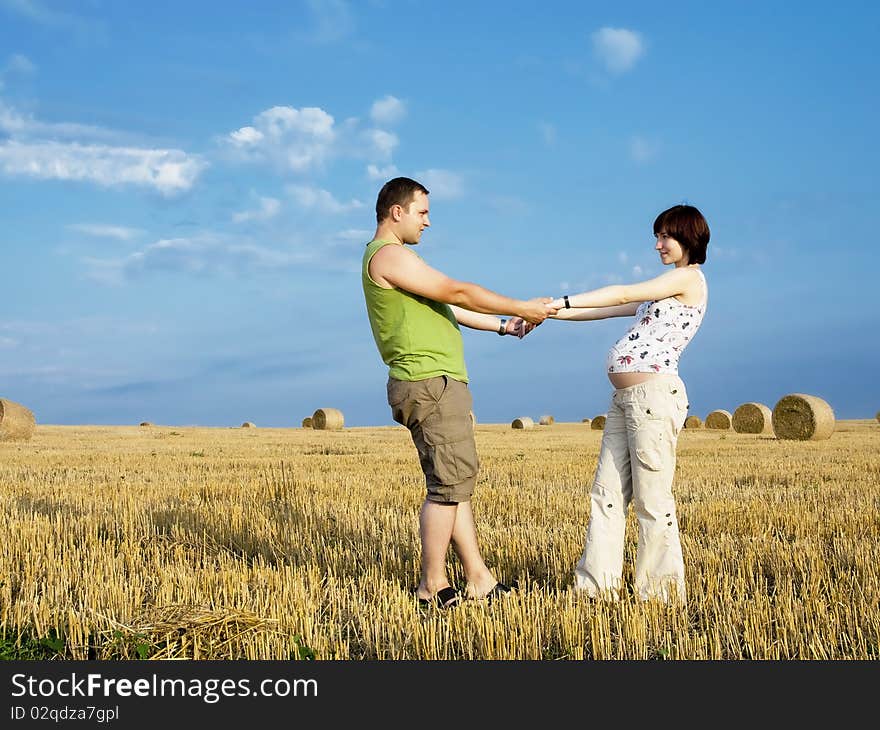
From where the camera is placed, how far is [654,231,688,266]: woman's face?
473 centimetres

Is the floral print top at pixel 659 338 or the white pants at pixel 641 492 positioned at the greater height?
the floral print top at pixel 659 338

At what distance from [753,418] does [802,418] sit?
4.50m

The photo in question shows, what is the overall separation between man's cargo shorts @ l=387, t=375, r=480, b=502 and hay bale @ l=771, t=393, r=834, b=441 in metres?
21.2

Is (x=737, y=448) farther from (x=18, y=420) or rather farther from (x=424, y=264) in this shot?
(x=18, y=420)

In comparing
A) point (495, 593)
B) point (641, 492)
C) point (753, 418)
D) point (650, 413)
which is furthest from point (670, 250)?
point (753, 418)

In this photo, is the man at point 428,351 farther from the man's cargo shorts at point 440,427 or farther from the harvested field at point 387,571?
the harvested field at point 387,571

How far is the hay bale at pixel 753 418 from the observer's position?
92.2 feet

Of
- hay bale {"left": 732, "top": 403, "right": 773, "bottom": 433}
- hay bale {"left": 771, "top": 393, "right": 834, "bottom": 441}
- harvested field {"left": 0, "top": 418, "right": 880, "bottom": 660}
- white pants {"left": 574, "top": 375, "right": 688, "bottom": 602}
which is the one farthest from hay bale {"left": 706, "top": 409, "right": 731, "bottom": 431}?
white pants {"left": 574, "top": 375, "right": 688, "bottom": 602}

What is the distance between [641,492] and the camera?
4699 mm

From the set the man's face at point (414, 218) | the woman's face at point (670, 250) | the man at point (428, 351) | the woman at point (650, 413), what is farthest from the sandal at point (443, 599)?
the woman's face at point (670, 250)

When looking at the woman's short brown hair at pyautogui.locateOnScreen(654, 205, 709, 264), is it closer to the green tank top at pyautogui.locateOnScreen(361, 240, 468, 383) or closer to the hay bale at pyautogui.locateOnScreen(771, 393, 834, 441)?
the green tank top at pyautogui.locateOnScreen(361, 240, 468, 383)

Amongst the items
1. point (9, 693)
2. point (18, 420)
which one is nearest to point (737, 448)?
point (9, 693)

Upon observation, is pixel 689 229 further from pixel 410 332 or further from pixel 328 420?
pixel 328 420

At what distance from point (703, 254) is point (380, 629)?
261cm
